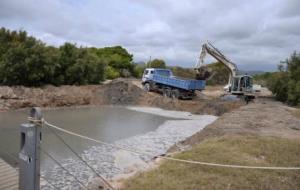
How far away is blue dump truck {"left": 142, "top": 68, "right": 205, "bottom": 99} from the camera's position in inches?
1314

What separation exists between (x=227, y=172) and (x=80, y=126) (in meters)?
14.6

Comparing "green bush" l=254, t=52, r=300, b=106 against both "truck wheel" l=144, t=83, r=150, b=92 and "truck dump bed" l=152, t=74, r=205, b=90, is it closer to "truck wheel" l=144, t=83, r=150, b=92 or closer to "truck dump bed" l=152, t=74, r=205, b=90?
"truck dump bed" l=152, t=74, r=205, b=90

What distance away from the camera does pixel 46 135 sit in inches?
706

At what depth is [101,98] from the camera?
36.0 metres

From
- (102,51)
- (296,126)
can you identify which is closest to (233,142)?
(296,126)

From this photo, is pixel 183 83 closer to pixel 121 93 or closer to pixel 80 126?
pixel 121 93

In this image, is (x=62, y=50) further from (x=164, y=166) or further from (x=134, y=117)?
(x=164, y=166)

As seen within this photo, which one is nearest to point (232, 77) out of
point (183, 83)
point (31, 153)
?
point (183, 83)

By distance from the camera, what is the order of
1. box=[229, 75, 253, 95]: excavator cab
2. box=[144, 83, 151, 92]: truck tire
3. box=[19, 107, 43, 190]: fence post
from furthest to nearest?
box=[144, 83, 151, 92]: truck tire
box=[229, 75, 253, 95]: excavator cab
box=[19, 107, 43, 190]: fence post

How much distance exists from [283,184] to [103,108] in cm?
2622

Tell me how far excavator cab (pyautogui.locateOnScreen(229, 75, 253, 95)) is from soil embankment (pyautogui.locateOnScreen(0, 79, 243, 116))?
1.84m

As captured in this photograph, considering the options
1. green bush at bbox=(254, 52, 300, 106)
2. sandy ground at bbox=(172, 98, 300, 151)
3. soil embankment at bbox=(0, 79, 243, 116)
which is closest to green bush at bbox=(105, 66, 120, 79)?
soil embankment at bbox=(0, 79, 243, 116)

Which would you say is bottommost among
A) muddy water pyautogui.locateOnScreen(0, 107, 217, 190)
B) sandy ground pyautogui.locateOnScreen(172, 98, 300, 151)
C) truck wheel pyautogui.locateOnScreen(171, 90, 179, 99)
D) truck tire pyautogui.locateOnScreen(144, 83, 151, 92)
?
muddy water pyautogui.locateOnScreen(0, 107, 217, 190)

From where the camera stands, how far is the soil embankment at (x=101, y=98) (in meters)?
30.4
